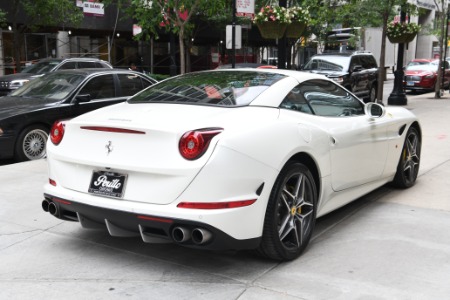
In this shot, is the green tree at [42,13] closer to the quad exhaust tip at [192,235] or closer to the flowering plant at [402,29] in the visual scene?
the flowering plant at [402,29]

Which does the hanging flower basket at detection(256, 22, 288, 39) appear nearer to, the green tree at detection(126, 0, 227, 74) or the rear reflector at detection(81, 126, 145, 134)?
the green tree at detection(126, 0, 227, 74)

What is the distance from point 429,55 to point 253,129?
210 feet

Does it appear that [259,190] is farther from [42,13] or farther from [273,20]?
[42,13]

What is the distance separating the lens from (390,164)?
5.80 meters

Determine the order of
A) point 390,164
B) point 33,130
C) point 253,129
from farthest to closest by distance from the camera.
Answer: point 33,130 → point 390,164 → point 253,129

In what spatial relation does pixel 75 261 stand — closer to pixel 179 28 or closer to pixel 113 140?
pixel 113 140

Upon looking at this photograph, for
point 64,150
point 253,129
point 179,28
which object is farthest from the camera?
point 179,28

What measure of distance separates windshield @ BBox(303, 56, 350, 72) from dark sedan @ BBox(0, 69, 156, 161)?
8.84m

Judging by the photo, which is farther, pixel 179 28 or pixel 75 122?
pixel 179 28

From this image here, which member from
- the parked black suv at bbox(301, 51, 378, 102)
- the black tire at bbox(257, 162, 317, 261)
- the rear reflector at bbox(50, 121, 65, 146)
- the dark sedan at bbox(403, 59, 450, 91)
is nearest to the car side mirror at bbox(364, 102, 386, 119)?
the black tire at bbox(257, 162, 317, 261)

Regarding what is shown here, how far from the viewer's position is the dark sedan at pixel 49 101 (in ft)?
26.3

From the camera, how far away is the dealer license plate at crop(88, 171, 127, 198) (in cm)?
368

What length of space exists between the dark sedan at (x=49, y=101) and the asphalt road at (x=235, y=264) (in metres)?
2.72

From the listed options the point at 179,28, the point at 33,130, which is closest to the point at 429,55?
the point at 179,28
